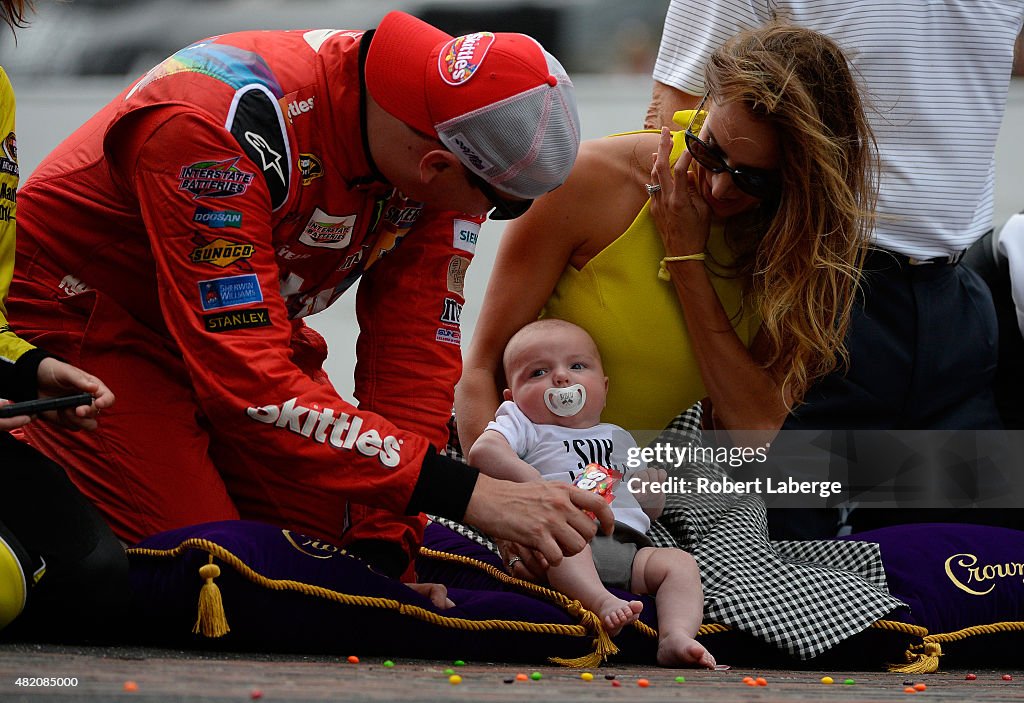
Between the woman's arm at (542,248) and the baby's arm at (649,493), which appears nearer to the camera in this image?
the baby's arm at (649,493)

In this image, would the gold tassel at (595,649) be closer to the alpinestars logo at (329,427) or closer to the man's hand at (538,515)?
the man's hand at (538,515)

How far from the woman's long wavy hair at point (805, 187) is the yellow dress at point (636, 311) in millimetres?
85

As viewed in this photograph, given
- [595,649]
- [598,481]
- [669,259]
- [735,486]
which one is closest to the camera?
[595,649]

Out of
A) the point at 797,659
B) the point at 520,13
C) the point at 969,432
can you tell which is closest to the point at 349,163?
the point at 797,659

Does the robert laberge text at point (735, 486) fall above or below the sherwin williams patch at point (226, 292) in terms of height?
below

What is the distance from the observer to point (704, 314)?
8.36ft

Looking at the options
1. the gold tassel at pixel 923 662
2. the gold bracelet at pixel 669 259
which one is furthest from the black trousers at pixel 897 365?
the gold tassel at pixel 923 662

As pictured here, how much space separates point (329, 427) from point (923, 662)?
3.91 ft

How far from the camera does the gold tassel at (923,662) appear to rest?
2.26m

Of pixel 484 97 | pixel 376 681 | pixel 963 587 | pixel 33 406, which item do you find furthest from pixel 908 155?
pixel 33 406

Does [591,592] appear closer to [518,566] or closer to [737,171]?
[518,566]

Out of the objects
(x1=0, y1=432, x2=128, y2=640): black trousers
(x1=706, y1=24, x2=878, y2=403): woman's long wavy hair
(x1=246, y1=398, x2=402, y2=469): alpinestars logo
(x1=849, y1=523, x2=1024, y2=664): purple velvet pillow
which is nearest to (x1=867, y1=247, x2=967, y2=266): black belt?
(x1=706, y1=24, x2=878, y2=403): woman's long wavy hair

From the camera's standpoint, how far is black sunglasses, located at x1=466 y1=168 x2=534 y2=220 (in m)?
1.97

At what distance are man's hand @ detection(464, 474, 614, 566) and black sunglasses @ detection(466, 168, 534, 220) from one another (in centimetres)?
44
